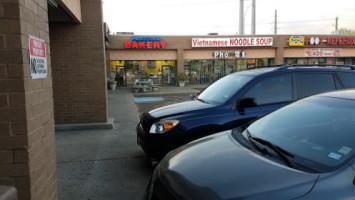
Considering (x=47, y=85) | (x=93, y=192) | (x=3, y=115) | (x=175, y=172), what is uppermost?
(x=47, y=85)

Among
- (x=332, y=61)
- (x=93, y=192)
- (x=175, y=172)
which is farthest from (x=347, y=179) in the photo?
(x=332, y=61)

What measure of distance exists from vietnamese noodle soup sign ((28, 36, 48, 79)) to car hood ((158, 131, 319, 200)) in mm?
1437

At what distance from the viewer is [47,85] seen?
284 cm

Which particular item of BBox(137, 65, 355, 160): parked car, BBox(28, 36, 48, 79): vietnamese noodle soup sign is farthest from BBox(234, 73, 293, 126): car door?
BBox(28, 36, 48, 79): vietnamese noodle soup sign

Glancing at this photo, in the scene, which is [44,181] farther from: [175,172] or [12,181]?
[175,172]

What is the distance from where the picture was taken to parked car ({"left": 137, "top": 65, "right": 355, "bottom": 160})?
4199mm

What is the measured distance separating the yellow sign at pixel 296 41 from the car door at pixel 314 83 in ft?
84.7

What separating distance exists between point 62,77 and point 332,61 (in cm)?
3154

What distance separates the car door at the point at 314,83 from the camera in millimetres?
4855

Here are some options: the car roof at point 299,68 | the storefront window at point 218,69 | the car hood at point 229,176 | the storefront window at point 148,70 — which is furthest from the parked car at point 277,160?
the storefront window at point 218,69

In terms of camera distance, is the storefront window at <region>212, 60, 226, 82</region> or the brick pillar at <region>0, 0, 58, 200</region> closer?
the brick pillar at <region>0, 0, 58, 200</region>

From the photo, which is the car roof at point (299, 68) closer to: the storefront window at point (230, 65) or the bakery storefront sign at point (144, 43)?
the bakery storefront sign at point (144, 43)

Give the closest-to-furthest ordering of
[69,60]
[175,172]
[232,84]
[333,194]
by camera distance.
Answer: [333,194], [175,172], [232,84], [69,60]

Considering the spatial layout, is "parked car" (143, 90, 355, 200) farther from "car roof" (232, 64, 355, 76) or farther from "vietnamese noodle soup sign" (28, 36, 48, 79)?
"car roof" (232, 64, 355, 76)
